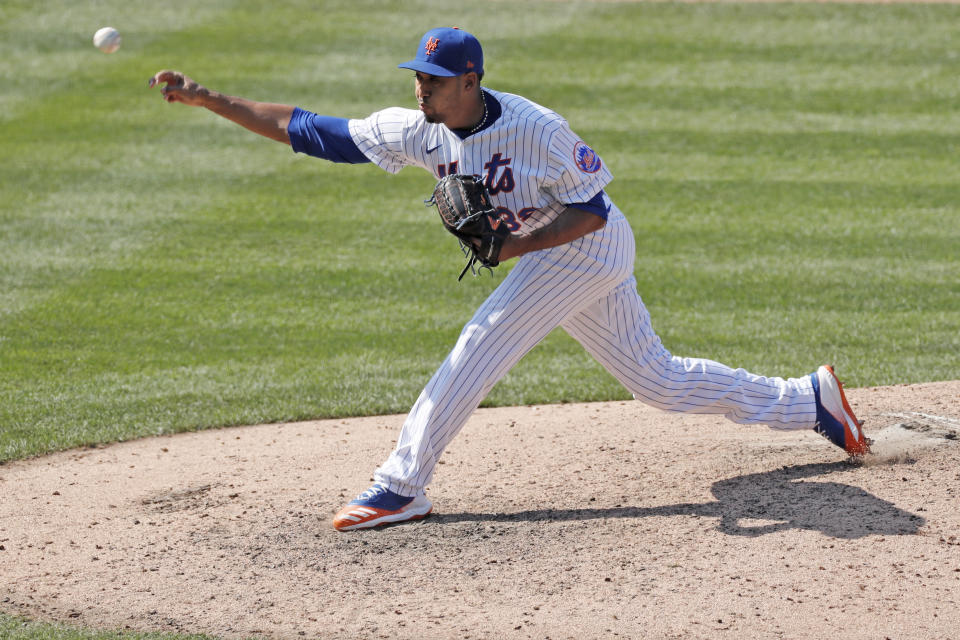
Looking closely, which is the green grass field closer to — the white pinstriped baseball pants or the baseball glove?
the white pinstriped baseball pants

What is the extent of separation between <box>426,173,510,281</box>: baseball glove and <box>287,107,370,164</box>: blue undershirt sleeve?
0.61 metres

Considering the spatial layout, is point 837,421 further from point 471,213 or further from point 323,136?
point 323,136

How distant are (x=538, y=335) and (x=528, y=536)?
707mm

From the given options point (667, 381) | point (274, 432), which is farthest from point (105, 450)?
point (667, 381)

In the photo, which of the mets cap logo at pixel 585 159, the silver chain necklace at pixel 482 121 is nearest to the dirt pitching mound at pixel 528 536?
the mets cap logo at pixel 585 159

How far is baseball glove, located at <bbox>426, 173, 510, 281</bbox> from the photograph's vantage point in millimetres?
3918

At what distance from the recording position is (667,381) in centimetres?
446

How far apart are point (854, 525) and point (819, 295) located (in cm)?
337

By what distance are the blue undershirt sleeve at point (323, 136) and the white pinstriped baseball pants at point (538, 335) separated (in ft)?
A: 2.57

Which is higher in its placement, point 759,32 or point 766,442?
point 759,32

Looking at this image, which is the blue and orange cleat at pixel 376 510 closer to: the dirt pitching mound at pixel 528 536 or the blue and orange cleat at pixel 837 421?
the dirt pitching mound at pixel 528 536

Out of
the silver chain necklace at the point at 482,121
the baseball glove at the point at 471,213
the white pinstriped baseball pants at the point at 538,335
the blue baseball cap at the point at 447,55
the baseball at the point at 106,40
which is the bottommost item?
the white pinstriped baseball pants at the point at 538,335

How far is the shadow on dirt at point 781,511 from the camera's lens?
4074 mm

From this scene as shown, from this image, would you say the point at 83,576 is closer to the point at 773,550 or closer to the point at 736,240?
the point at 773,550
